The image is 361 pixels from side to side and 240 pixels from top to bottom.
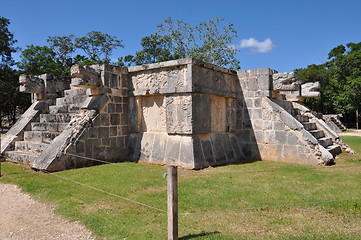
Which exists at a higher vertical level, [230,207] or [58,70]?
[58,70]

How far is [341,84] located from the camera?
99.0 ft

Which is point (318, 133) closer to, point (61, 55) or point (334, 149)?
point (334, 149)

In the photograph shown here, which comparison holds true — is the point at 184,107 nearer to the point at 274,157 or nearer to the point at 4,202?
the point at 274,157

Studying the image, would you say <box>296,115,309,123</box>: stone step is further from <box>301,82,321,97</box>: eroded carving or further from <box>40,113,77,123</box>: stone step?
<box>40,113,77,123</box>: stone step

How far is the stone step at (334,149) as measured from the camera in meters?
8.66

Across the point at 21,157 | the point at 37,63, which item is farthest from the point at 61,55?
the point at 21,157

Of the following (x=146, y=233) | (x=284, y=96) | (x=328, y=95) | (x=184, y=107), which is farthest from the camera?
(x=328, y=95)

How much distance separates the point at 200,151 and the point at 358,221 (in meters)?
4.11

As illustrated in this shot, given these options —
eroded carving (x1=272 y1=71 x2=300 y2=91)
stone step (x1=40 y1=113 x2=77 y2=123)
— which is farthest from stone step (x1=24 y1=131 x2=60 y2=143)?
eroded carving (x1=272 y1=71 x2=300 y2=91)

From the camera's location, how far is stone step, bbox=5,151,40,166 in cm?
733

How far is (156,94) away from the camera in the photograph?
7.81 metres

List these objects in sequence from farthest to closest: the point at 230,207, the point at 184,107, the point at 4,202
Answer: the point at 184,107
the point at 4,202
the point at 230,207

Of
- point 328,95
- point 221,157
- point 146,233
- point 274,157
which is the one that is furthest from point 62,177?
point 328,95

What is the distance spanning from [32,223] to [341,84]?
32846mm
